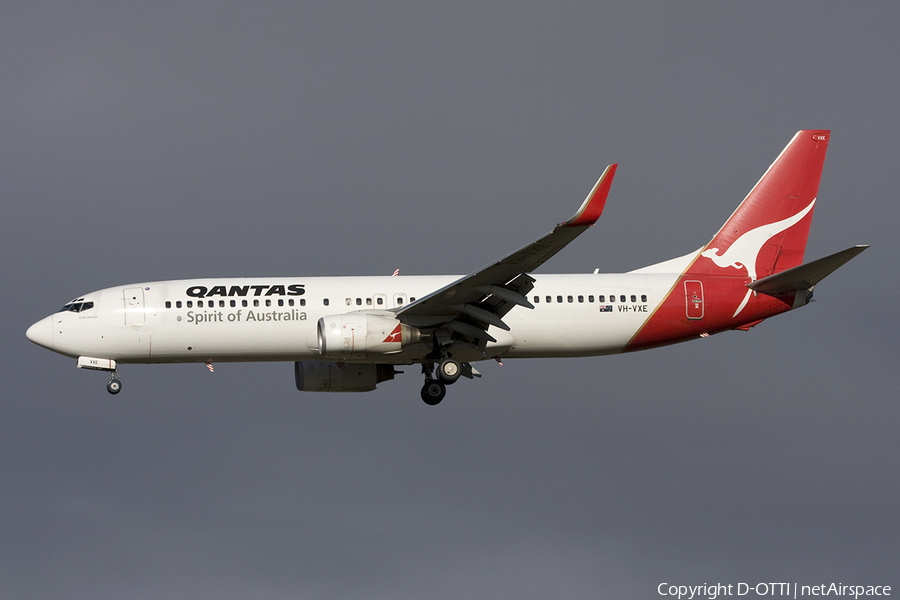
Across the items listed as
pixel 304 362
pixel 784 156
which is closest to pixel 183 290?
pixel 304 362

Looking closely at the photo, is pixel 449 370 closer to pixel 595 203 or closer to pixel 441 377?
pixel 441 377

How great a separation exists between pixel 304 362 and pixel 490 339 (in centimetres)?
652

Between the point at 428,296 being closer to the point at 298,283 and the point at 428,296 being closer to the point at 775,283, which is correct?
the point at 298,283

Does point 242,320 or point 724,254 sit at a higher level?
point 724,254

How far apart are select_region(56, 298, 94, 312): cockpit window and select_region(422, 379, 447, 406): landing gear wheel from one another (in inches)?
420

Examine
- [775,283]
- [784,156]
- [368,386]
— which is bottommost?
[368,386]

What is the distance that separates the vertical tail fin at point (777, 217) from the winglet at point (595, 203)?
11.3 meters

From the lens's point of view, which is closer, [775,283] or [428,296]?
[428,296]

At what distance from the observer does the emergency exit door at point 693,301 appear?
121 ft

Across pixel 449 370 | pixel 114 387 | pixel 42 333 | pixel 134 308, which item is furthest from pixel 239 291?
pixel 449 370

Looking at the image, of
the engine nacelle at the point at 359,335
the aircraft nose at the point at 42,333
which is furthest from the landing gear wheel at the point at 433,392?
the aircraft nose at the point at 42,333

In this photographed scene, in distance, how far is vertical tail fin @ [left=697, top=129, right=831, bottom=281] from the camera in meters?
38.9

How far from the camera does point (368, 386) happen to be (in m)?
38.4

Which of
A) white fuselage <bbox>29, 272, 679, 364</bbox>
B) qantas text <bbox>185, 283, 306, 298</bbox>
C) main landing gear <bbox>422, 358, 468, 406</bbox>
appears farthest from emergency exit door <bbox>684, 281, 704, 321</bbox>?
qantas text <bbox>185, 283, 306, 298</bbox>
